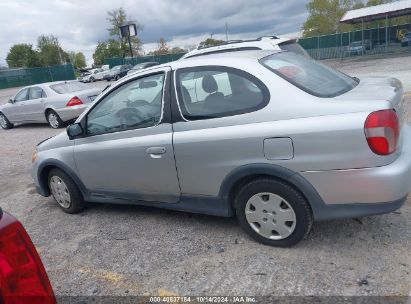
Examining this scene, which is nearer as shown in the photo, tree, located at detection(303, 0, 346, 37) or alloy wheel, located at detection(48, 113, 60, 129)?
alloy wheel, located at detection(48, 113, 60, 129)

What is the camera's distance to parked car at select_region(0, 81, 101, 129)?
35.5 feet

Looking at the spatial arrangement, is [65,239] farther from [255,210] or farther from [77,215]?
[255,210]

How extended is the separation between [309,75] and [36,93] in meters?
10.4

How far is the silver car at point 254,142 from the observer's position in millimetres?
2709

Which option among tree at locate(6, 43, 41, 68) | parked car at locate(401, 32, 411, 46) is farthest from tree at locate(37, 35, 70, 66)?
parked car at locate(401, 32, 411, 46)

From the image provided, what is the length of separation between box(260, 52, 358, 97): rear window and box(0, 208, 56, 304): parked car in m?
2.27

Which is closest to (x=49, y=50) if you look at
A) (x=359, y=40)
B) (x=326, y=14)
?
(x=326, y=14)

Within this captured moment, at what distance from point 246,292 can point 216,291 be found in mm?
225

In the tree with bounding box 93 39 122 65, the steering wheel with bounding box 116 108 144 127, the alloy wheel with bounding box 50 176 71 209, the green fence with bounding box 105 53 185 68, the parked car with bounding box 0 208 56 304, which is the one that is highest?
the tree with bounding box 93 39 122 65

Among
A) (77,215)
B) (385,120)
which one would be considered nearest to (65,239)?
(77,215)

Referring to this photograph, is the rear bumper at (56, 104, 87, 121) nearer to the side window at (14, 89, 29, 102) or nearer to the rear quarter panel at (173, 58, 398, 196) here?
the side window at (14, 89, 29, 102)

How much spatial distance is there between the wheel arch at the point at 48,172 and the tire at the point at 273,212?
80.1 inches

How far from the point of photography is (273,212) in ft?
10.2

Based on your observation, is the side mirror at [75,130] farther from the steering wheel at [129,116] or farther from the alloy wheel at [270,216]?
the alloy wheel at [270,216]
